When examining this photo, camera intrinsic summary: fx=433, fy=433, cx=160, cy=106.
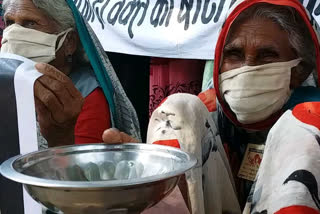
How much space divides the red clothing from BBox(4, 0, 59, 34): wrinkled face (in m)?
0.30

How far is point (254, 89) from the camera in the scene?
135 cm

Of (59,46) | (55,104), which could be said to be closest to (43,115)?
(55,104)

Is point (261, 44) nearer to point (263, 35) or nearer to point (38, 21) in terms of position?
point (263, 35)

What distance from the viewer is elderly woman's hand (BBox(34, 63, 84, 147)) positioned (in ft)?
3.02

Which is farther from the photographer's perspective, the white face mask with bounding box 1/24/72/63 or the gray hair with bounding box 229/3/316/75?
the white face mask with bounding box 1/24/72/63

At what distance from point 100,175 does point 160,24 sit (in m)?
1.79

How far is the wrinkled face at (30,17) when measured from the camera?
1.65 meters

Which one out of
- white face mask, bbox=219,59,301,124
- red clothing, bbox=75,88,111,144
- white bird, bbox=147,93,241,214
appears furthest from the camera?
red clothing, bbox=75,88,111,144

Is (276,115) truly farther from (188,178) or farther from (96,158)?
(96,158)

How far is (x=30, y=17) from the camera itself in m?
1.65

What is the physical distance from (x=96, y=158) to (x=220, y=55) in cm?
78

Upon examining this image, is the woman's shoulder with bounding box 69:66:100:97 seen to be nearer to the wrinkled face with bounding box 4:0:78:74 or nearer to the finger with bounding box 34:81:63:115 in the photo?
the wrinkled face with bounding box 4:0:78:74

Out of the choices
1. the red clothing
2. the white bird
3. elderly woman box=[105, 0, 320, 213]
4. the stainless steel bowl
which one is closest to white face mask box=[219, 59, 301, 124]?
elderly woman box=[105, 0, 320, 213]

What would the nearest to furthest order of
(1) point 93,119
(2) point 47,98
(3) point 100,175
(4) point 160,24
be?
(3) point 100,175, (2) point 47,98, (1) point 93,119, (4) point 160,24
